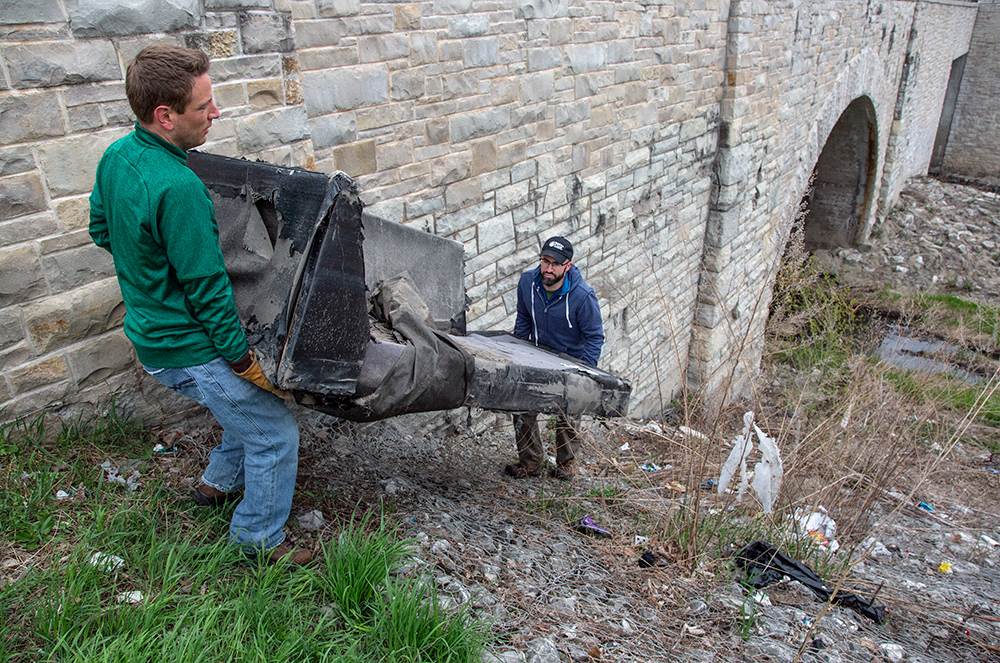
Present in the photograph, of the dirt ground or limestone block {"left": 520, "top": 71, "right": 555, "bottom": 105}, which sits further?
limestone block {"left": 520, "top": 71, "right": 555, "bottom": 105}

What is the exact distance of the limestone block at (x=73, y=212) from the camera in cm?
245

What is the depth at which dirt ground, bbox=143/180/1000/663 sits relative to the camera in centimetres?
247

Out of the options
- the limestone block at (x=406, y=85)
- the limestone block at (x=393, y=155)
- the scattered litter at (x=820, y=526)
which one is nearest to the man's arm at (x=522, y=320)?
the limestone block at (x=393, y=155)

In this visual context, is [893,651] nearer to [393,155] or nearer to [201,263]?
[201,263]

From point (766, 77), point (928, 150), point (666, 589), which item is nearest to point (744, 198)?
point (766, 77)

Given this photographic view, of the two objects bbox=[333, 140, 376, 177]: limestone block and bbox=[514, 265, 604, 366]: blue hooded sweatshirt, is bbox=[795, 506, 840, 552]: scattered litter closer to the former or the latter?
bbox=[514, 265, 604, 366]: blue hooded sweatshirt

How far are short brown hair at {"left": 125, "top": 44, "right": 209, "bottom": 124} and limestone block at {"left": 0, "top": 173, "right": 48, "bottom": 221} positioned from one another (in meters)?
0.89

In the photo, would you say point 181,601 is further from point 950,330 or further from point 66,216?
point 950,330

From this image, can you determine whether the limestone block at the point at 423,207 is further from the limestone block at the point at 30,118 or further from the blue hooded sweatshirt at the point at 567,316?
the limestone block at the point at 30,118

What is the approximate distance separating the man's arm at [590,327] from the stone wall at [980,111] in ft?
75.0

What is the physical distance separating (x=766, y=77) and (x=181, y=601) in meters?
8.13

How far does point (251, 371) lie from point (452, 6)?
297cm

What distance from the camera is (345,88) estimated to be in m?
3.49

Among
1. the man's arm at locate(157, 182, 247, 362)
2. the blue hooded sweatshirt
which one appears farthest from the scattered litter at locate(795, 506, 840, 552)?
the man's arm at locate(157, 182, 247, 362)
